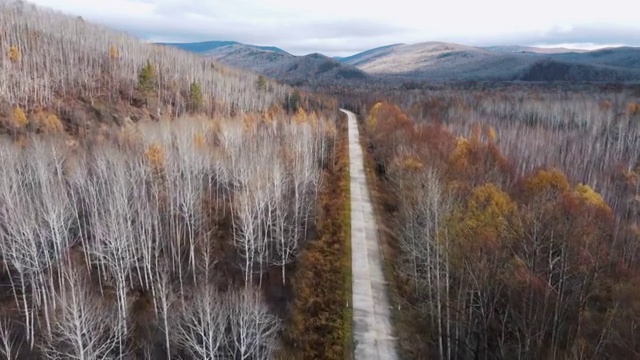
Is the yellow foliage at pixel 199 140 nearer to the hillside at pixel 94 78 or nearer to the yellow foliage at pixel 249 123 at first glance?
the yellow foliage at pixel 249 123

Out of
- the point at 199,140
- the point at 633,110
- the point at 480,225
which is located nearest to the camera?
the point at 480,225

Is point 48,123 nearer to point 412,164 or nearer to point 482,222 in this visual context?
point 412,164

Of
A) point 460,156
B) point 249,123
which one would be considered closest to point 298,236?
point 460,156

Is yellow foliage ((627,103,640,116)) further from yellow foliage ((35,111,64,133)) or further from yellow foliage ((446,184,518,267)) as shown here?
yellow foliage ((35,111,64,133))

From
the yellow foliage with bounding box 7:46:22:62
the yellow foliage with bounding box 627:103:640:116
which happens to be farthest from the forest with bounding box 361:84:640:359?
the yellow foliage with bounding box 7:46:22:62

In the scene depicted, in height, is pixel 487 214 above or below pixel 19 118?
below

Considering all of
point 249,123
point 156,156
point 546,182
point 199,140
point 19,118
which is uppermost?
point 19,118

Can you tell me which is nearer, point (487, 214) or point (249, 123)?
point (487, 214)
